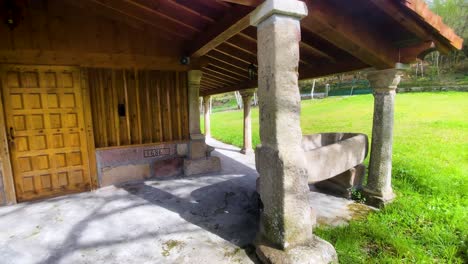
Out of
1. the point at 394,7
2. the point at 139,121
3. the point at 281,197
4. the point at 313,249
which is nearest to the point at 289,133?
the point at 281,197

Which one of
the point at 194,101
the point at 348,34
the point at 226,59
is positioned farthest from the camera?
the point at 226,59

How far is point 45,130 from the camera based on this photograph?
4.19 metres

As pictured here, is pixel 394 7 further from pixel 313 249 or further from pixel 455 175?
pixel 455 175

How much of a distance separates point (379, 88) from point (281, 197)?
8.92 feet

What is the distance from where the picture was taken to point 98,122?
468 cm

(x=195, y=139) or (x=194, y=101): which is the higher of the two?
(x=194, y=101)

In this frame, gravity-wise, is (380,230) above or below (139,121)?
below

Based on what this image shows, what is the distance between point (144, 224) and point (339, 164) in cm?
313

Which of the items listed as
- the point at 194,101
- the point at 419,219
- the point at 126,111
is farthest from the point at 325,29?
the point at 126,111

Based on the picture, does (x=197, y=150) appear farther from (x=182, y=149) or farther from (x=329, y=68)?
(x=329, y=68)

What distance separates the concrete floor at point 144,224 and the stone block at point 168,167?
1.37ft

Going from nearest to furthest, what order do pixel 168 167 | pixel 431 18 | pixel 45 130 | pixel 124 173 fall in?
pixel 431 18 < pixel 45 130 < pixel 124 173 < pixel 168 167

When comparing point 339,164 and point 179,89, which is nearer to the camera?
point 339,164

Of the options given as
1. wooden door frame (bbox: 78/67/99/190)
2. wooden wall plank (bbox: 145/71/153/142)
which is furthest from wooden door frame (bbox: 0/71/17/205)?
wooden wall plank (bbox: 145/71/153/142)
